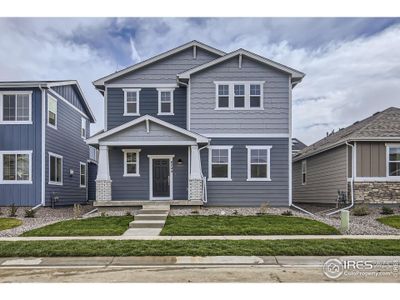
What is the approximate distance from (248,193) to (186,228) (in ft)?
20.3

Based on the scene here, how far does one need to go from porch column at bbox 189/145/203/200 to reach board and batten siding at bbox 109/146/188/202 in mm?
1248

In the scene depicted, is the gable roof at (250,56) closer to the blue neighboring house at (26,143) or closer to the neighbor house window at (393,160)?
the neighbor house window at (393,160)

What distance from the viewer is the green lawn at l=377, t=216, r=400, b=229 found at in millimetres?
14043

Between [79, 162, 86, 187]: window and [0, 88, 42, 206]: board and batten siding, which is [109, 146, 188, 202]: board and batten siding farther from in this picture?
[79, 162, 86, 187]: window

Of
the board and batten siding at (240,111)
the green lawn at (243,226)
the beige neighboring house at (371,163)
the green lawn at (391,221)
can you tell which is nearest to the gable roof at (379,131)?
the beige neighboring house at (371,163)

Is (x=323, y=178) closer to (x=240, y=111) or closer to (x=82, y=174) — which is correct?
(x=240, y=111)

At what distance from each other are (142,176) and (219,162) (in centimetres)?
350

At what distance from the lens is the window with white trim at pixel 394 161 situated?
61.2 ft

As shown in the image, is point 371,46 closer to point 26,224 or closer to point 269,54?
point 269,54

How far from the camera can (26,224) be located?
14586mm

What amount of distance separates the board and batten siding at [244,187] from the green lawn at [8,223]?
25.6 feet

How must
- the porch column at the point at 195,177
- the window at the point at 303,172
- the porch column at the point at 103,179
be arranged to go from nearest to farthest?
the porch column at the point at 195,177 → the porch column at the point at 103,179 → the window at the point at 303,172

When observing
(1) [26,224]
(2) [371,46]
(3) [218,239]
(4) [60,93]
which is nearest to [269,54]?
(2) [371,46]

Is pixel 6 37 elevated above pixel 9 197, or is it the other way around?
pixel 6 37
